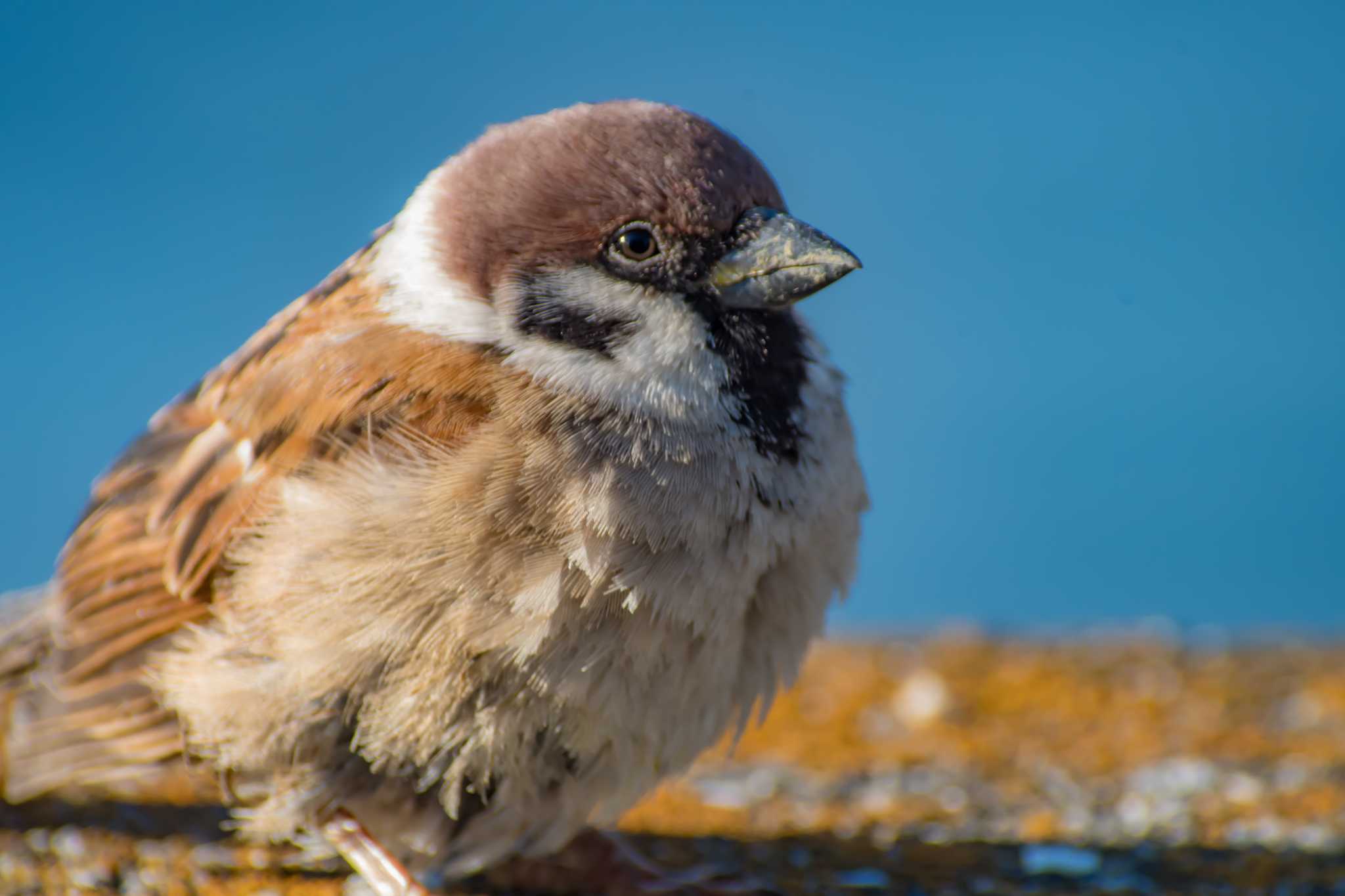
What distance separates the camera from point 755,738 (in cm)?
381

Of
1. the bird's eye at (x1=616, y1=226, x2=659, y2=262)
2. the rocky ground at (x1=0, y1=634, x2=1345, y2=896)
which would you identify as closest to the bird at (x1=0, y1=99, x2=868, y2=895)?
the bird's eye at (x1=616, y1=226, x2=659, y2=262)

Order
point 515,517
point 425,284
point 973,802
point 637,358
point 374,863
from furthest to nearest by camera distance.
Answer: point 973,802 → point 374,863 → point 425,284 → point 637,358 → point 515,517

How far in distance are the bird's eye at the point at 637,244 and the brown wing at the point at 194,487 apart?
0.30 m

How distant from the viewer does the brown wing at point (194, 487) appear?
2.22 meters

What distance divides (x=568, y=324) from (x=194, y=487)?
78 cm

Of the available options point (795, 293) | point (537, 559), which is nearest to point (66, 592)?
point (537, 559)

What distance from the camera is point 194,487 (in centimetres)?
245

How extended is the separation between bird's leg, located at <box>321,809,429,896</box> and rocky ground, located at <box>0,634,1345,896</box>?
0.74 ft

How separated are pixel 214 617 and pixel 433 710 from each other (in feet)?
1.56

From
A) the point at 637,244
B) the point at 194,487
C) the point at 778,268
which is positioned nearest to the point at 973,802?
the point at 778,268

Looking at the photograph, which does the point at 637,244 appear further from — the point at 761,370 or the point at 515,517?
the point at 515,517

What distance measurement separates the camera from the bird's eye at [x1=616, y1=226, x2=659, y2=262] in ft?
7.21

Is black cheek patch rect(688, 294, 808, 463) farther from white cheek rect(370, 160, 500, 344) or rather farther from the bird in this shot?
white cheek rect(370, 160, 500, 344)

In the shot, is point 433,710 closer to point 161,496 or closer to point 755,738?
point 161,496
